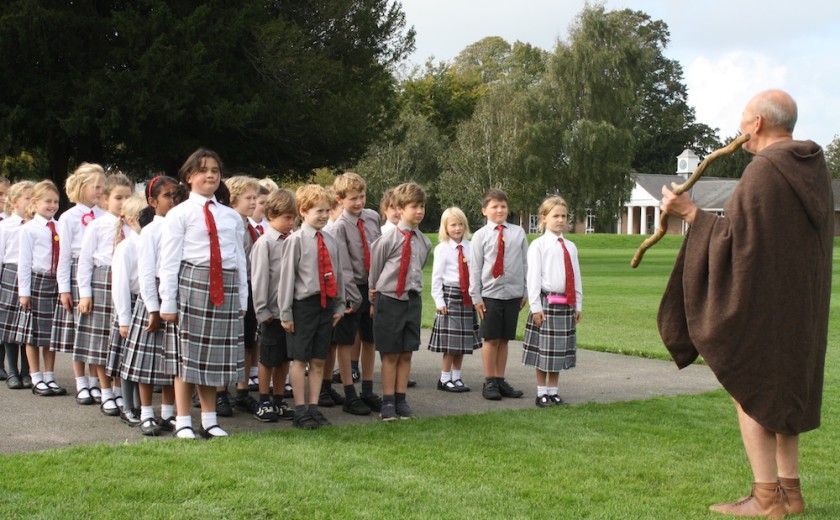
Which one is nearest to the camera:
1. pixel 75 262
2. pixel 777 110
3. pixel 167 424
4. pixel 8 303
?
pixel 777 110

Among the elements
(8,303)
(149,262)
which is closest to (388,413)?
(149,262)

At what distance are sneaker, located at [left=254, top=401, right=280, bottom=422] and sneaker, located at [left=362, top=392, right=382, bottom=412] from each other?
0.84 m

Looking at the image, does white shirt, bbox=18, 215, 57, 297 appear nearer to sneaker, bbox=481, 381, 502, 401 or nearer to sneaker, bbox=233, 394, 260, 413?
sneaker, bbox=233, 394, 260, 413

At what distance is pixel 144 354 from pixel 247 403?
1.35m

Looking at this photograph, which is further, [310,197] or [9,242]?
[9,242]

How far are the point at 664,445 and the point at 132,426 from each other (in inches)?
157

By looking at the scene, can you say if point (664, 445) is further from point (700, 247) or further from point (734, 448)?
point (700, 247)

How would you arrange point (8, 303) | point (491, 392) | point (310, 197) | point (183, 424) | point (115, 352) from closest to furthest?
point (183, 424) < point (310, 197) < point (115, 352) < point (491, 392) < point (8, 303)

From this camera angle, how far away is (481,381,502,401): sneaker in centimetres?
912

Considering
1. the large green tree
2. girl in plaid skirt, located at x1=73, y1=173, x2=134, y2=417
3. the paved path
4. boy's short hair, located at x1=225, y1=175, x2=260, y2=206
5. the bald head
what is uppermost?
the large green tree

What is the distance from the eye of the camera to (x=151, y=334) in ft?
24.5

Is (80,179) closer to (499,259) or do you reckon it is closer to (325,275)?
(325,275)

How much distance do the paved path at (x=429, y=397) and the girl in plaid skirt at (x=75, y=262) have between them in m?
0.23

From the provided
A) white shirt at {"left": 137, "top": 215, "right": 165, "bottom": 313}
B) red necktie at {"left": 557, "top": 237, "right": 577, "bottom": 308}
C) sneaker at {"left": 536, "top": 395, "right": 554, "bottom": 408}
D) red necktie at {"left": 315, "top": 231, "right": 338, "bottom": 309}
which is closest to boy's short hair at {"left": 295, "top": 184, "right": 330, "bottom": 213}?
red necktie at {"left": 315, "top": 231, "right": 338, "bottom": 309}
